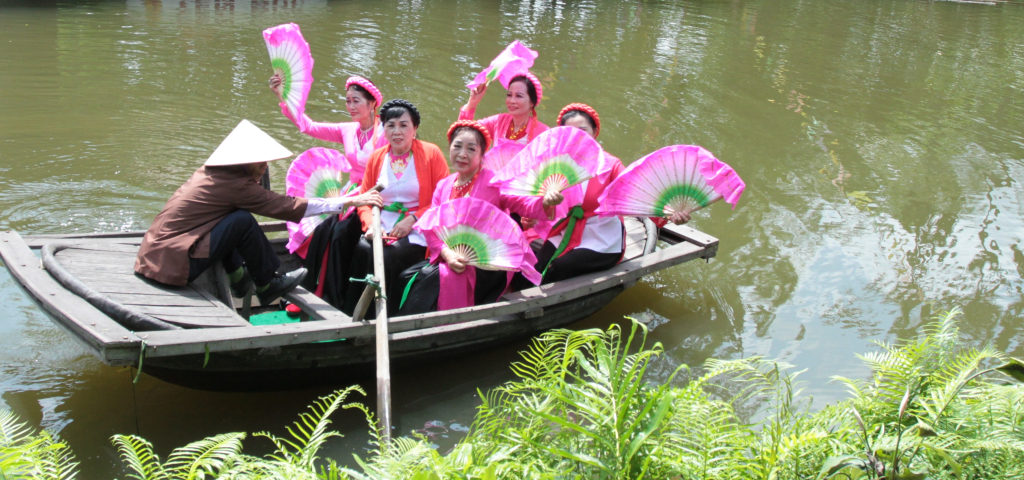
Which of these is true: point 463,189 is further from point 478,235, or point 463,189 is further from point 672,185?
point 672,185

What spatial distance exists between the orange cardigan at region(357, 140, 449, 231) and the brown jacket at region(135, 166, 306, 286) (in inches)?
32.5

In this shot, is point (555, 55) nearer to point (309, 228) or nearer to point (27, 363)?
point (309, 228)

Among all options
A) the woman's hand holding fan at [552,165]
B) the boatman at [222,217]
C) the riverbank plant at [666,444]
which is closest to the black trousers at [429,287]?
the woman's hand holding fan at [552,165]

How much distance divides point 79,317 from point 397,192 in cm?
189

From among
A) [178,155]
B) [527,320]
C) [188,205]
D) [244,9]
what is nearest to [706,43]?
[244,9]

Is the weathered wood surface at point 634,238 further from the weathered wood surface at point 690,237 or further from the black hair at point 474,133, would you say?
the black hair at point 474,133

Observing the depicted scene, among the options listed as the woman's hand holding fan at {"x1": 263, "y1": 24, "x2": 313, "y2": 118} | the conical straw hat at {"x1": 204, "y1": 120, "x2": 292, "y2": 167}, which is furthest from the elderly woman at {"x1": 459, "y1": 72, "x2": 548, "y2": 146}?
the conical straw hat at {"x1": 204, "y1": 120, "x2": 292, "y2": 167}

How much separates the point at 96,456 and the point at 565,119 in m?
3.04

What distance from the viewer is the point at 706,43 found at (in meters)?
13.9

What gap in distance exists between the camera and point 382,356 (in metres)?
3.23

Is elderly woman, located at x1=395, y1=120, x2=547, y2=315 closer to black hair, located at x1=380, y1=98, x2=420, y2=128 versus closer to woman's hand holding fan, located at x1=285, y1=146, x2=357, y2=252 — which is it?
black hair, located at x1=380, y1=98, x2=420, y2=128

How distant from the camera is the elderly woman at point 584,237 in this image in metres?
4.48

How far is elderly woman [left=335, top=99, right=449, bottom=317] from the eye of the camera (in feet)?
14.1

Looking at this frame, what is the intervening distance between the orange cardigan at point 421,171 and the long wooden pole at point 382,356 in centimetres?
48
